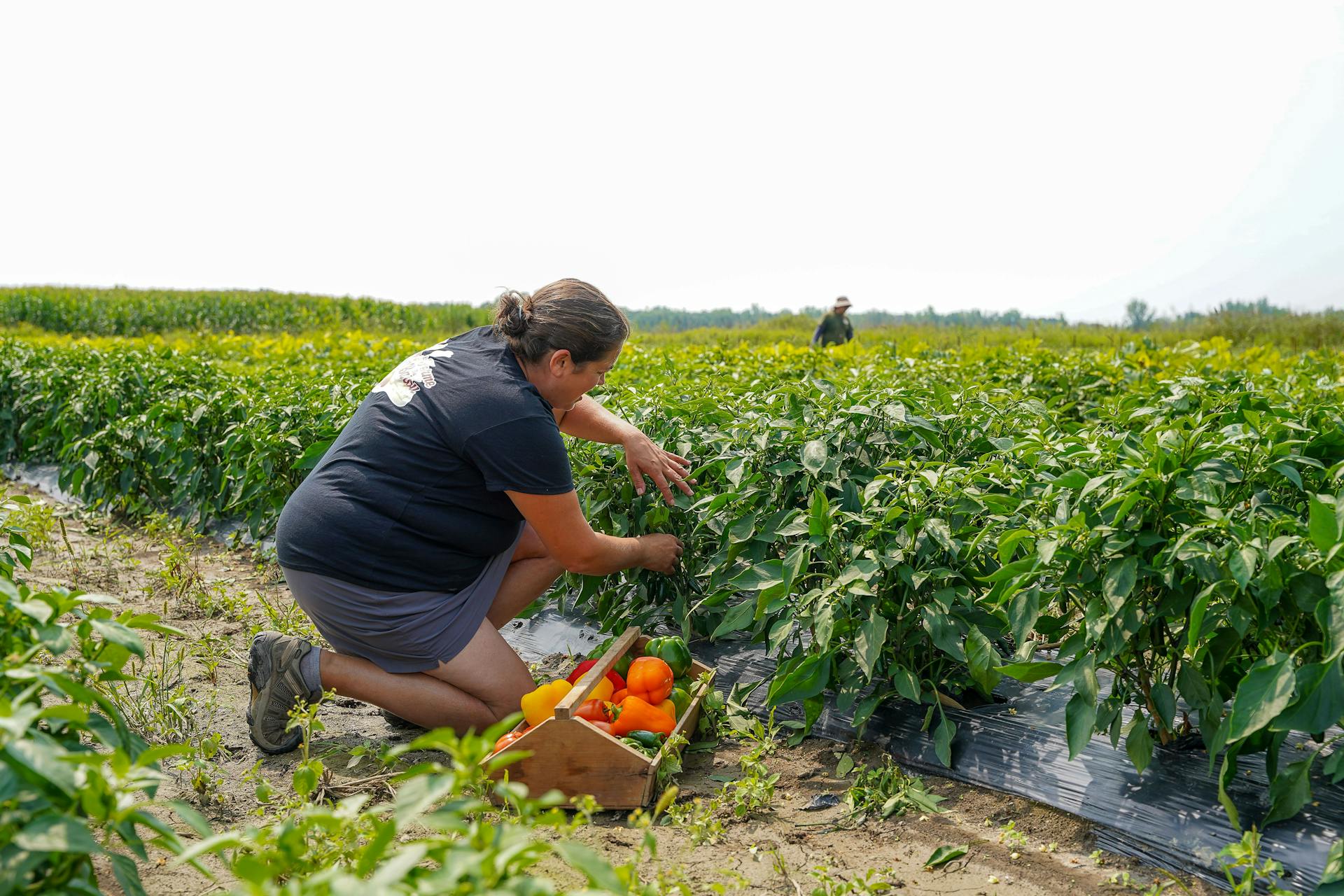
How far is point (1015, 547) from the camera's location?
229cm

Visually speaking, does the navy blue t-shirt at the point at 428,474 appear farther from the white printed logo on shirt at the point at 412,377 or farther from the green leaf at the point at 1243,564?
the green leaf at the point at 1243,564

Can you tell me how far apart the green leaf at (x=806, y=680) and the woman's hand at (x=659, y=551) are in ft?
1.91

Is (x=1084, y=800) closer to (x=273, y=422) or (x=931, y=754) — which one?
(x=931, y=754)

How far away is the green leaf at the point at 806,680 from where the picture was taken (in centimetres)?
253

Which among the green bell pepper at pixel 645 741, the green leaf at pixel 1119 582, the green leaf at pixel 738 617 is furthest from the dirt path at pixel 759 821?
the green leaf at pixel 1119 582

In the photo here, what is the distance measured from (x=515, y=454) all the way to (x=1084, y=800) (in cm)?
164

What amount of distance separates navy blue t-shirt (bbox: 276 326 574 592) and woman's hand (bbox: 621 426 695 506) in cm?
36

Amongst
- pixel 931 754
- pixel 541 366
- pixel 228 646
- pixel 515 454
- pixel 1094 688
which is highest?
pixel 541 366

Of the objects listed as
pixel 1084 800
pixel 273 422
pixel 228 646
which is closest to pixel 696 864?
pixel 1084 800

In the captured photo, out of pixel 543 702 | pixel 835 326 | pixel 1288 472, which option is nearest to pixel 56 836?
pixel 543 702

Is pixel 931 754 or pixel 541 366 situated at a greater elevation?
pixel 541 366

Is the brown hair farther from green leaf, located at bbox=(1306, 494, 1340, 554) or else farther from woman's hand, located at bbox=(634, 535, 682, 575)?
green leaf, located at bbox=(1306, 494, 1340, 554)

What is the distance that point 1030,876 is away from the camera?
2.07 m

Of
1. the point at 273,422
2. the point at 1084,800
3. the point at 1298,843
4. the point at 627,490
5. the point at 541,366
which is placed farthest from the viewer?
the point at 273,422
